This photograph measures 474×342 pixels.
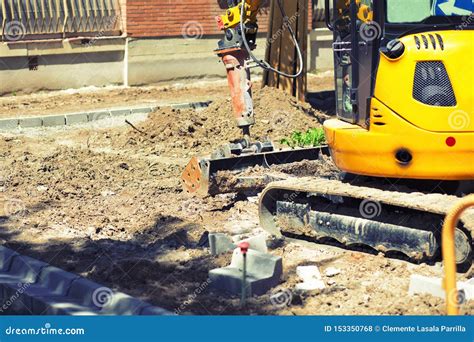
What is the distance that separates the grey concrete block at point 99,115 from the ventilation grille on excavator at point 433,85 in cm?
868

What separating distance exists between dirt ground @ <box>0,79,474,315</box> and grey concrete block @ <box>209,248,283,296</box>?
11 cm

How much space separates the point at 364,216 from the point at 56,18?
10.9 meters

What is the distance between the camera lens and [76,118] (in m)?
15.6

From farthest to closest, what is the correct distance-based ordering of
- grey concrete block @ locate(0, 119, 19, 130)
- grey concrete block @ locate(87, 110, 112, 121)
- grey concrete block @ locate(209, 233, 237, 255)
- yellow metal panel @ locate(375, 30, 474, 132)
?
grey concrete block @ locate(87, 110, 112, 121)
grey concrete block @ locate(0, 119, 19, 130)
grey concrete block @ locate(209, 233, 237, 255)
yellow metal panel @ locate(375, 30, 474, 132)

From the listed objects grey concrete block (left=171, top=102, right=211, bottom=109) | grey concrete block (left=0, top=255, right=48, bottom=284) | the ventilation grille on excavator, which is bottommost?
grey concrete block (left=171, top=102, right=211, bottom=109)

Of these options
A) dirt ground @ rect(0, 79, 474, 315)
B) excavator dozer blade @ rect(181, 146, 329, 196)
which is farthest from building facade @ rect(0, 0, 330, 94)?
excavator dozer blade @ rect(181, 146, 329, 196)

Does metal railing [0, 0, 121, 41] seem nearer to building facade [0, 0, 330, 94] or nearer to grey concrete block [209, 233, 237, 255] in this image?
building facade [0, 0, 330, 94]

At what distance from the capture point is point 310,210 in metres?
9.05

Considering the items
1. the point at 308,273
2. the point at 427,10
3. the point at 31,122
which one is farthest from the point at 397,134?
the point at 31,122

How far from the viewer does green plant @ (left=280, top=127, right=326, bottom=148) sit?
12.8 m

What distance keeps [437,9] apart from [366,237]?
2.09m

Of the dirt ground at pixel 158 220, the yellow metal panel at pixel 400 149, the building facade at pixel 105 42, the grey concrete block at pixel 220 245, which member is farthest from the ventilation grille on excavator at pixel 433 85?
the building facade at pixel 105 42

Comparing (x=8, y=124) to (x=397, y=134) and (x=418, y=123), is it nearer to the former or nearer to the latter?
(x=397, y=134)
